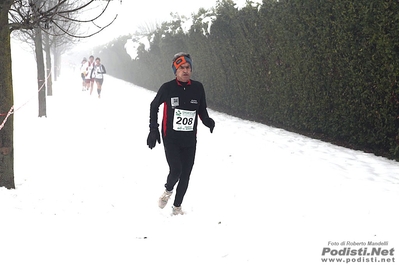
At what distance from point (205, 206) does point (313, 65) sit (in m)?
4.73

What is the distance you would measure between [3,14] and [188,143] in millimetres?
2864

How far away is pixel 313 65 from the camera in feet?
25.3

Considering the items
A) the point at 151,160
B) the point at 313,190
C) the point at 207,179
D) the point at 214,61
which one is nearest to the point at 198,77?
the point at 214,61

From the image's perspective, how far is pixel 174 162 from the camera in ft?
13.1

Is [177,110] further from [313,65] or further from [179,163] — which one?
[313,65]

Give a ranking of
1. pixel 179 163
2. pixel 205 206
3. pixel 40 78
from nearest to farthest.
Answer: pixel 179 163
pixel 205 206
pixel 40 78

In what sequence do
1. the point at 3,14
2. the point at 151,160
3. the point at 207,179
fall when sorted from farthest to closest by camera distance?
the point at 151,160, the point at 207,179, the point at 3,14

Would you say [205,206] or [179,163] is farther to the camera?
[205,206]

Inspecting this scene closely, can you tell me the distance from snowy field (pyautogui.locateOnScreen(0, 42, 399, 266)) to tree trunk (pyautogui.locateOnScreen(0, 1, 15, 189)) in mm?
226

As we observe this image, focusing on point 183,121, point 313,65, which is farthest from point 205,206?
point 313,65

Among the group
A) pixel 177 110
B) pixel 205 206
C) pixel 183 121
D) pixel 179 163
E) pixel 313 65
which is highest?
pixel 313 65

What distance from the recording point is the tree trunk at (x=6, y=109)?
448 centimetres

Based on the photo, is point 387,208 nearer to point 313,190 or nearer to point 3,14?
point 313,190

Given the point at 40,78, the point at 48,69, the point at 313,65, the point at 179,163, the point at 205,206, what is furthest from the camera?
the point at 48,69
